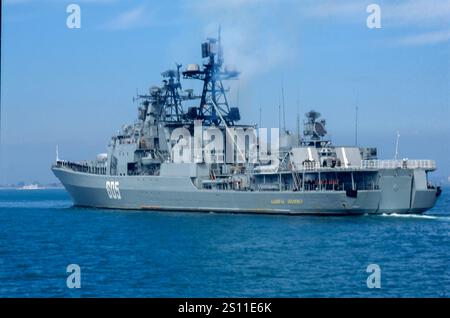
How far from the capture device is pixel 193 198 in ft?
158

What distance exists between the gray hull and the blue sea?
1.26 metres

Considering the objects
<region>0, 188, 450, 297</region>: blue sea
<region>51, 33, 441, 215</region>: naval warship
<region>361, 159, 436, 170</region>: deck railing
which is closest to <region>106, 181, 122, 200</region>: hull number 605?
<region>51, 33, 441, 215</region>: naval warship

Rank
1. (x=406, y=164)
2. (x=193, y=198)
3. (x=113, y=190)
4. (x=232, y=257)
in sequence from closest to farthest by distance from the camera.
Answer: (x=232, y=257) → (x=406, y=164) → (x=193, y=198) → (x=113, y=190)

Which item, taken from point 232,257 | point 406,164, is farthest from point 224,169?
point 232,257

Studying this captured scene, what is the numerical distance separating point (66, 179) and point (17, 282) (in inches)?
1482

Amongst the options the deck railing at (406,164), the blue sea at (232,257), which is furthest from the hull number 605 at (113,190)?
the deck railing at (406,164)

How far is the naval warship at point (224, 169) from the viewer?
4119 cm

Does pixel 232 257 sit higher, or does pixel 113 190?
pixel 113 190

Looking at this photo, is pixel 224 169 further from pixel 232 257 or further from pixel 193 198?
pixel 232 257

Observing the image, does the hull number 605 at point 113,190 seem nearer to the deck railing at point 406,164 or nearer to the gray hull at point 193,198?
the gray hull at point 193,198

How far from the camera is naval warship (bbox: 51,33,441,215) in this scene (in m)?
41.2

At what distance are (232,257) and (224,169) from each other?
23825 mm
